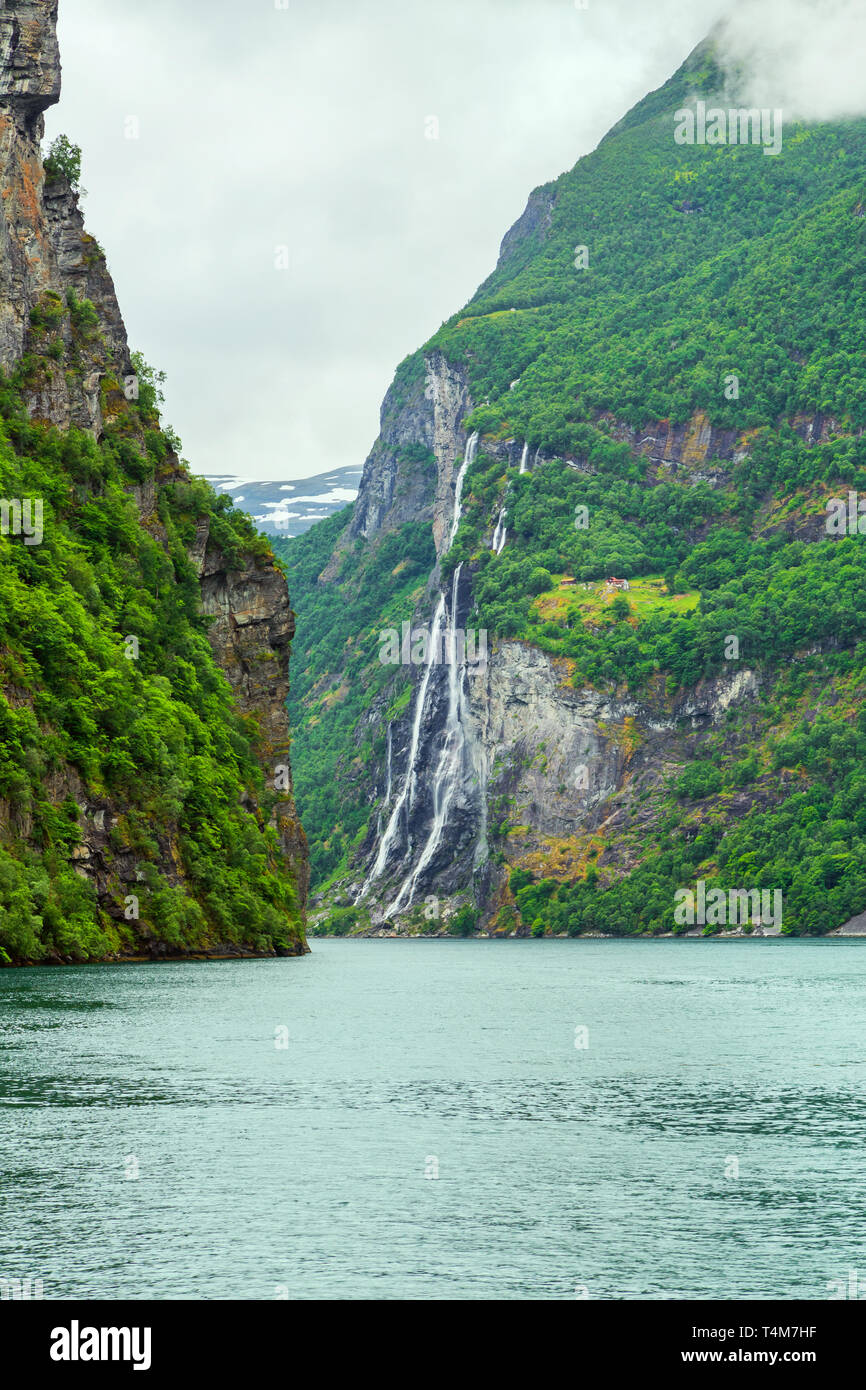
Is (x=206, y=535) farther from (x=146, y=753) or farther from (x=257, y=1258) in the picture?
(x=257, y=1258)

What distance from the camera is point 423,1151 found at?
32.5 meters

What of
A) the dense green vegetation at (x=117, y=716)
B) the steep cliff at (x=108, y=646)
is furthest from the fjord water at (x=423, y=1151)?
the steep cliff at (x=108, y=646)

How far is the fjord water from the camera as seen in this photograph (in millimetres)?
23516

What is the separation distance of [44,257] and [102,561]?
2330 centimetres

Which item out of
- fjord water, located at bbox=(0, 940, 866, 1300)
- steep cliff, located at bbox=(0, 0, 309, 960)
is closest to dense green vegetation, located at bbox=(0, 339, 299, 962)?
steep cliff, located at bbox=(0, 0, 309, 960)

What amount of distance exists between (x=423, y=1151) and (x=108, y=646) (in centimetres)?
6836

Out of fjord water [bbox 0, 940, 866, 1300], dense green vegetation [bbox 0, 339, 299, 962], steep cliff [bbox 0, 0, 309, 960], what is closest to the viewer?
fjord water [bbox 0, 940, 866, 1300]

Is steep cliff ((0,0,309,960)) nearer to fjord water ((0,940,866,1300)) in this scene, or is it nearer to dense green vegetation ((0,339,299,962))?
dense green vegetation ((0,339,299,962))

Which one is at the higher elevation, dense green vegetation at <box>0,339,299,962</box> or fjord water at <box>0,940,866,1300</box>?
dense green vegetation at <box>0,339,299,962</box>

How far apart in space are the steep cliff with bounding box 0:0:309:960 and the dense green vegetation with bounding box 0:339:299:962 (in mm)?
152

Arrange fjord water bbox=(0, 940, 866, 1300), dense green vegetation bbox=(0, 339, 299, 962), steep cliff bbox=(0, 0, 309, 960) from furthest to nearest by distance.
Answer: steep cliff bbox=(0, 0, 309, 960)
dense green vegetation bbox=(0, 339, 299, 962)
fjord water bbox=(0, 940, 866, 1300)

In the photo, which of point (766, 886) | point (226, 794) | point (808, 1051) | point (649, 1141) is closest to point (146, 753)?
point (226, 794)

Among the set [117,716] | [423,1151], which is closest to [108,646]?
[117,716]

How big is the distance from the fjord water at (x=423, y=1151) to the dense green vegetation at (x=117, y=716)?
18.2 m
